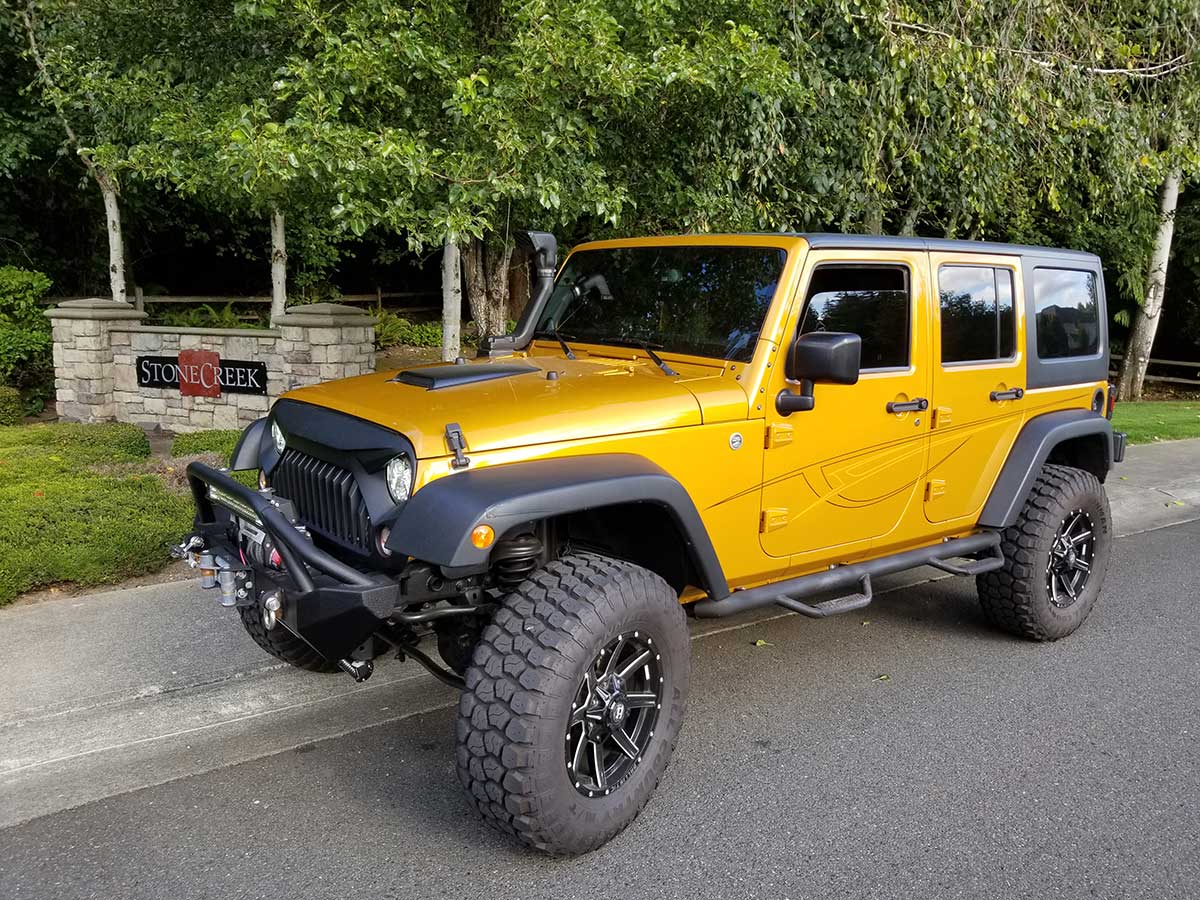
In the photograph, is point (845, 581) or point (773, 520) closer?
point (773, 520)

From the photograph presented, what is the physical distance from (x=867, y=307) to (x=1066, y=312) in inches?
63.6

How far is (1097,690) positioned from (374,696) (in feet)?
10.8

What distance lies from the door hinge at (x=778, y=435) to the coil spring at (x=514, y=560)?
1.00 metres

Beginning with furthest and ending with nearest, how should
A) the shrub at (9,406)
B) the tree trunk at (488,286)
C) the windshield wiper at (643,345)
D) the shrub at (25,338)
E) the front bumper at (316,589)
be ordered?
the shrub at (25,338)
the shrub at (9,406)
the tree trunk at (488,286)
the windshield wiper at (643,345)
the front bumper at (316,589)

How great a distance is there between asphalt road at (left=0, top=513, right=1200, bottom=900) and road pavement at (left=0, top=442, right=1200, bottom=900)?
0.04 ft

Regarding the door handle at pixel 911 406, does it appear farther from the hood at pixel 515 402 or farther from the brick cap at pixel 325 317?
the brick cap at pixel 325 317

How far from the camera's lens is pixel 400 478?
10.1 ft

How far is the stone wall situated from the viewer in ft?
30.4

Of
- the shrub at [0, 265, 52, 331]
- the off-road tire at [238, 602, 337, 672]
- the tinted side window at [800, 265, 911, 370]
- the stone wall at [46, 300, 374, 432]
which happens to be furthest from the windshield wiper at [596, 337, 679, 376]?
Result: the shrub at [0, 265, 52, 331]

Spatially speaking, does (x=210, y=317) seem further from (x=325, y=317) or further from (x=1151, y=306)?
(x=1151, y=306)

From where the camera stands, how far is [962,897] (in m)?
2.93

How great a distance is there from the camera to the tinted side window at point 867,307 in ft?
13.0

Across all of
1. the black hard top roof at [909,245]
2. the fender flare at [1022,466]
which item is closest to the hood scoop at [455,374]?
the black hard top roof at [909,245]

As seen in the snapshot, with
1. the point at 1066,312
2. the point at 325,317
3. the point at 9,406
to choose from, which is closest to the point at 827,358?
the point at 1066,312
